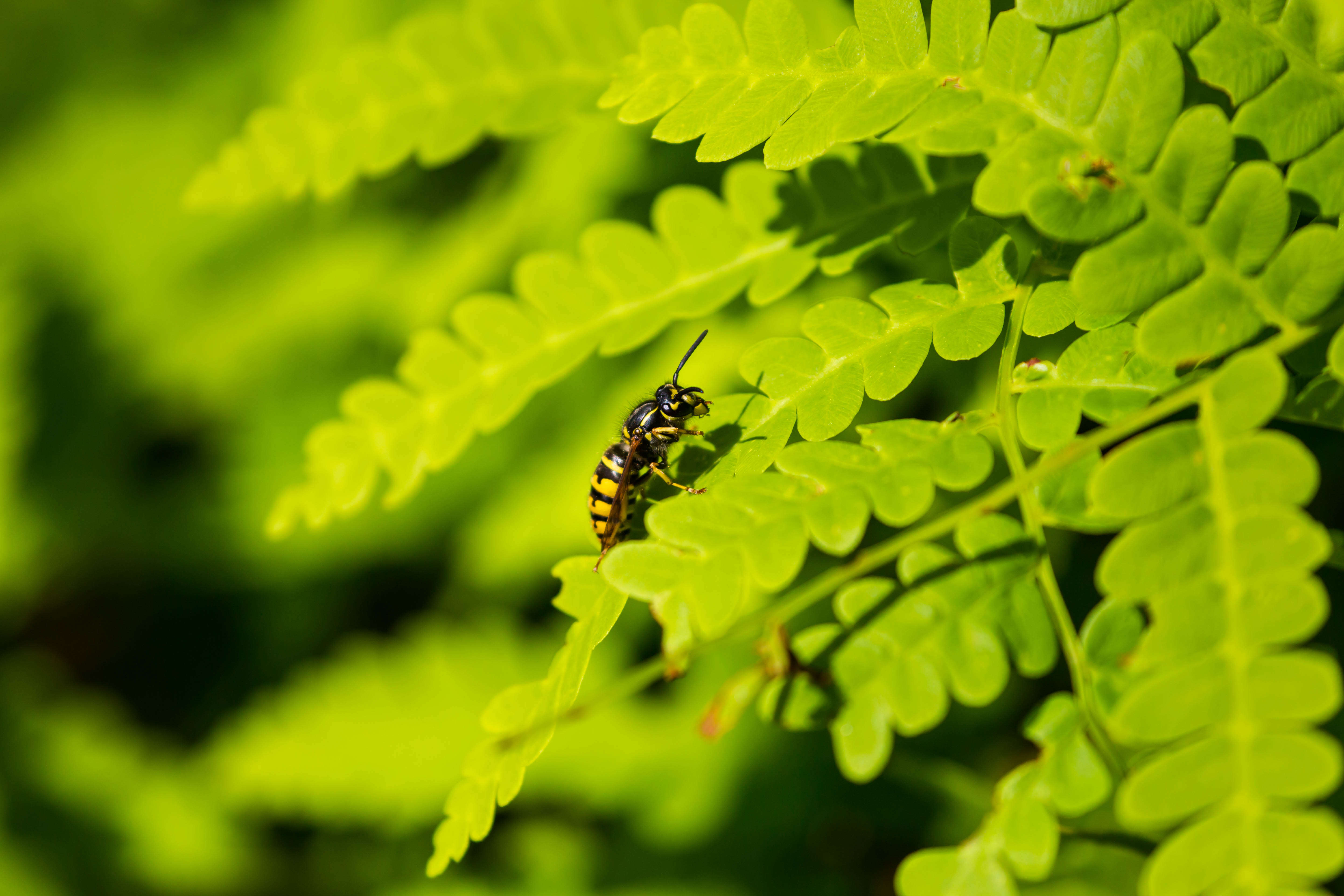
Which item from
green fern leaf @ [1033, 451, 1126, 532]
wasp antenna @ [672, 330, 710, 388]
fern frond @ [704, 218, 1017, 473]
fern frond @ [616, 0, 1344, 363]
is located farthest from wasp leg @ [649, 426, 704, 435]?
green fern leaf @ [1033, 451, 1126, 532]

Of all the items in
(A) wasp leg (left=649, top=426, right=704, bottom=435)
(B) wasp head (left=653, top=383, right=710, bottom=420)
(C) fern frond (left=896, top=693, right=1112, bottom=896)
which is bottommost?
(C) fern frond (left=896, top=693, right=1112, bottom=896)

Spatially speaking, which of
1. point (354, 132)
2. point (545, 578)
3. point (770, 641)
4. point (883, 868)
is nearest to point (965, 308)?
point (770, 641)

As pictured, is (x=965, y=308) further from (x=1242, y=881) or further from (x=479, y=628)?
(x=479, y=628)

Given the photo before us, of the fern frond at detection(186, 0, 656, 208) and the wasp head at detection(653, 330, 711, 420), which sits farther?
the fern frond at detection(186, 0, 656, 208)

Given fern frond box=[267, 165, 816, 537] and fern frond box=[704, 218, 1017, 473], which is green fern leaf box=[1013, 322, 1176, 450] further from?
fern frond box=[267, 165, 816, 537]

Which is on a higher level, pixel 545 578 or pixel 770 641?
pixel 545 578
